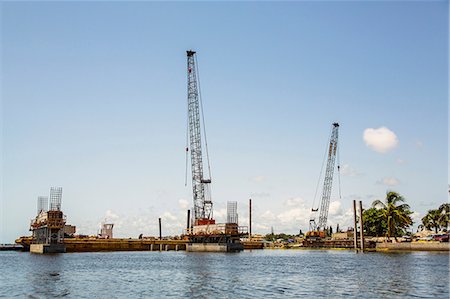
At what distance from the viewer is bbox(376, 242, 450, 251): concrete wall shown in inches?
4450

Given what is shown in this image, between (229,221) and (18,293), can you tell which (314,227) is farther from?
(18,293)

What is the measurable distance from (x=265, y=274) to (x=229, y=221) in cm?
8218

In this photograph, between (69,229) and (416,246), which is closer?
(416,246)

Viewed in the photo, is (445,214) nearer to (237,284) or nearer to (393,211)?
(393,211)

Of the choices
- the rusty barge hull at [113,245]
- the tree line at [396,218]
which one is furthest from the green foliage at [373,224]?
the rusty barge hull at [113,245]

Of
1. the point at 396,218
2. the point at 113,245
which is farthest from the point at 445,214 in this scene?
the point at 113,245

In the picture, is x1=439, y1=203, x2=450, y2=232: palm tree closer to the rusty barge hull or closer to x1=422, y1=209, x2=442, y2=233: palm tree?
x1=422, y1=209, x2=442, y2=233: palm tree

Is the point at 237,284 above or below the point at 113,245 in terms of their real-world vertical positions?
above

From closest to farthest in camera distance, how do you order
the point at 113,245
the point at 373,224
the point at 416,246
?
the point at 416,246 → the point at 113,245 → the point at 373,224

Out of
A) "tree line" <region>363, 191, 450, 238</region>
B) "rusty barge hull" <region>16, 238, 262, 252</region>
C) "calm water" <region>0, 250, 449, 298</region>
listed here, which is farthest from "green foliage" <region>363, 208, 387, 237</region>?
"calm water" <region>0, 250, 449, 298</region>

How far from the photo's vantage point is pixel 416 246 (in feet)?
391

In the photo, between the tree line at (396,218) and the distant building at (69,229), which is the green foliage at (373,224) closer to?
the tree line at (396,218)

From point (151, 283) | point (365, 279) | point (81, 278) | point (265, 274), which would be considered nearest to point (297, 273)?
point (265, 274)

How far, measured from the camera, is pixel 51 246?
403ft
